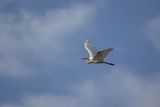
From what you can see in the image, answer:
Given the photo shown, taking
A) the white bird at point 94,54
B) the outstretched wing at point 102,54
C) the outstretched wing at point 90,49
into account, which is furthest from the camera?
the outstretched wing at point 90,49

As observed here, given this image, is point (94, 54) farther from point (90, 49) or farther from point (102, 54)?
point (102, 54)

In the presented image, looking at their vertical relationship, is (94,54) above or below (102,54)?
above

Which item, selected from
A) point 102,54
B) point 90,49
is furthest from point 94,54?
point 102,54

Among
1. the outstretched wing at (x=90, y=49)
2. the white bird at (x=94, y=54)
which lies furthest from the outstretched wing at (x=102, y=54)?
the outstretched wing at (x=90, y=49)

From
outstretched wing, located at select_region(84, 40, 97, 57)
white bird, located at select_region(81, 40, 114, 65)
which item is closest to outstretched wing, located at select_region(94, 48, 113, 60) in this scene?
white bird, located at select_region(81, 40, 114, 65)

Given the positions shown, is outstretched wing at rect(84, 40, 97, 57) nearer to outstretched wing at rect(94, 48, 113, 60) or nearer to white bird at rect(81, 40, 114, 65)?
white bird at rect(81, 40, 114, 65)

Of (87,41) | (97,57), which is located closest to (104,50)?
(97,57)

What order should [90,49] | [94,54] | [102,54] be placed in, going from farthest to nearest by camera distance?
[90,49] → [94,54] → [102,54]

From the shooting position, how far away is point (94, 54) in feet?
232

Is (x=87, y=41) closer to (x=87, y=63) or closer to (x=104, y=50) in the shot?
(x=87, y=63)

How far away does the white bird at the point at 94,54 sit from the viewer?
66081 mm

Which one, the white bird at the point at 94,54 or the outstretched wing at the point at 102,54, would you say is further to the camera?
the white bird at the point at 94,54

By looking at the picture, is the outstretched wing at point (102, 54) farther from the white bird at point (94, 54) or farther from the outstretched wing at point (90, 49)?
the outstretched wing at point (90, 49)

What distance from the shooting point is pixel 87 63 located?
231 feet
